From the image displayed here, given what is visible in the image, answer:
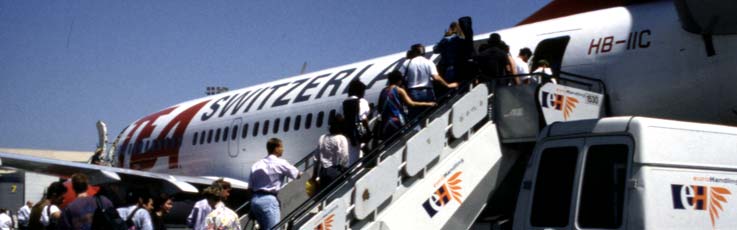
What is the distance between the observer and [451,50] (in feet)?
33.6

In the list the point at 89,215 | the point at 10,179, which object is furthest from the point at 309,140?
the point at 10,179

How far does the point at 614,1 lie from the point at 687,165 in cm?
567

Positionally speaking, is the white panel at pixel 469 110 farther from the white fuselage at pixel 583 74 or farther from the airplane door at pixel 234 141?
the airplane door at pixel 234 141

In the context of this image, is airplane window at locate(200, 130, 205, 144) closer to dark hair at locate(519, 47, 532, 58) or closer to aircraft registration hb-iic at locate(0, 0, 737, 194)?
aircraft registration hb-iic at locate(0, 0, 737, 194)

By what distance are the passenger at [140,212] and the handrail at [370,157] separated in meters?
1.61

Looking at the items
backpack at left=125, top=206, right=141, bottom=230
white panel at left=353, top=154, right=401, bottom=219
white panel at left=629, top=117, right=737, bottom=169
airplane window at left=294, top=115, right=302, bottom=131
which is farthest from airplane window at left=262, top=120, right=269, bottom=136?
white panel at left=629, top=117, right=737, bottom=169

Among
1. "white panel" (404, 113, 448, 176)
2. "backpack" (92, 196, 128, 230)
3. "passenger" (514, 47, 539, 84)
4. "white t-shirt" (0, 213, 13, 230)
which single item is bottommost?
"white t-shirt" (0, 213, 13, 230)

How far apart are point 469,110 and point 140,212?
11.9ft

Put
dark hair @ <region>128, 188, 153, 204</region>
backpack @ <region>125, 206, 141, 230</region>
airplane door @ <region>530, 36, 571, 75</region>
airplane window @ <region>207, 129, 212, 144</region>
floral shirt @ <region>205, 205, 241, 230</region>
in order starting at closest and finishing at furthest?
floral shirt @ <region>205, 205, 241, 230</region> → backpack @ <region>125, 206, 141, 230</region> → dark hair @ <region>128, 188, 153, 204</region> → airplane door @ <region>530, 36, 571, 75</region> → airplane window @ <region>207, 129, 212, 144</region>

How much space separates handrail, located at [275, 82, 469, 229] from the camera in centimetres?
815

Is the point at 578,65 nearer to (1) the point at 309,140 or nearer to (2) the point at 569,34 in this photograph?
(2) the point at 569,34

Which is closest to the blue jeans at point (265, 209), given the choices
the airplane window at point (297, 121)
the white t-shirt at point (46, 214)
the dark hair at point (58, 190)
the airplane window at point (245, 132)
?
the dark hair at point (58, 190)

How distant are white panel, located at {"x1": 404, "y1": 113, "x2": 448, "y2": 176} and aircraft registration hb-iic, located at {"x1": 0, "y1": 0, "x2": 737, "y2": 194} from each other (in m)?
2.83

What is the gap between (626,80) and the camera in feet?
33.8
